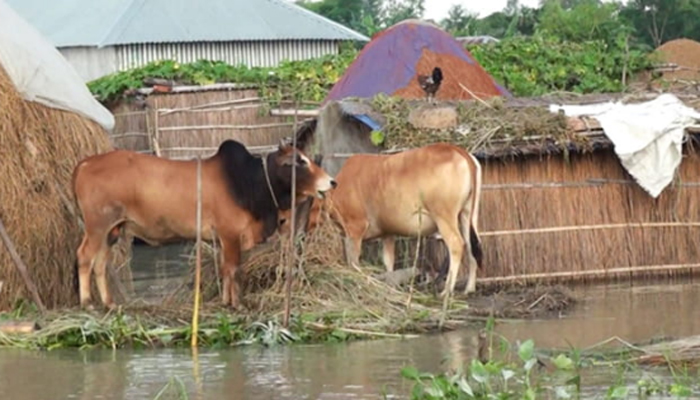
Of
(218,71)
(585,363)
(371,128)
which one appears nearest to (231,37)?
(218,71)

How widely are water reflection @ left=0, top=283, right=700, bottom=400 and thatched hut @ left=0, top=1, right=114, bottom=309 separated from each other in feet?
6.07

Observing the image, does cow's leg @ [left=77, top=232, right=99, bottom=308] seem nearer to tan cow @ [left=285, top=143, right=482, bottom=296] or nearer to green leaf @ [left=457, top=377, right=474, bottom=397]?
tan cow @ [left=285, top=143, right=482, bottom=296]

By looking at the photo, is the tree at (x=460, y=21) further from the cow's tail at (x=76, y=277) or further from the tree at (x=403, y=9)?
the cow's tail at (x=76, y=277)

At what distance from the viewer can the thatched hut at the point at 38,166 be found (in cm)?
1448

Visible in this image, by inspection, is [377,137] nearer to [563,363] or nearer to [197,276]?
[197,276]

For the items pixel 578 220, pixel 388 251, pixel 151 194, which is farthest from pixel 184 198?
pixel 578 220

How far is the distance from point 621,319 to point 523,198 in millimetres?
2664

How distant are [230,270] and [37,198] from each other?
190cm

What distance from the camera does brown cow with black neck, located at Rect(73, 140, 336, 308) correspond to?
14094 millimetres

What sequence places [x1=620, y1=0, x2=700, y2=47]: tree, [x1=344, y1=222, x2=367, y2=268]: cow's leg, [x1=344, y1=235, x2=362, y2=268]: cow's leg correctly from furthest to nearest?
[x1=620, y1=0, x2=700, y2=47]: tree < [x1=344, y1=222, x2=367, y2=268]: cow's leg < [x1=344, y1=235, x2=362, y2=268]: cow's leg

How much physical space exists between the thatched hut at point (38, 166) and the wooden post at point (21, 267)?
0.67ft

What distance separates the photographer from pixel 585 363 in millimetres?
11305

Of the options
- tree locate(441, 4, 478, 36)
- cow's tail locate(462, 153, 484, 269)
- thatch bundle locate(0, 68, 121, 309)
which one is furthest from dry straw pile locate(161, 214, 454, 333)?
tree locate(441, 4, 478, 36)

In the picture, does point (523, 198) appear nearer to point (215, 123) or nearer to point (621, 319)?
point (621, 319)
